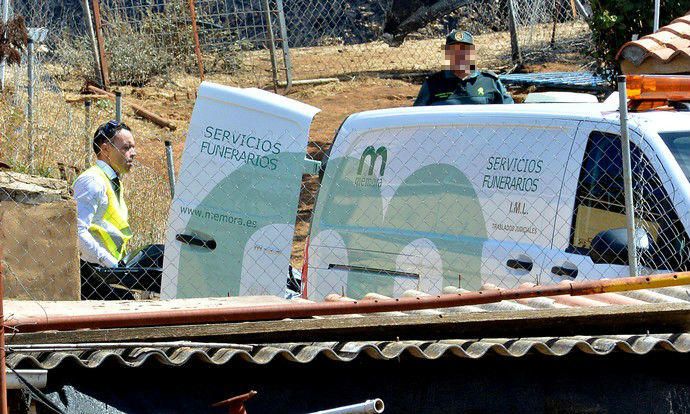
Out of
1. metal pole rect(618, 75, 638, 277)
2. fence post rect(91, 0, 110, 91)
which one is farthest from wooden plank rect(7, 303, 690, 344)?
fence post rect(91, 0, 110, 91)

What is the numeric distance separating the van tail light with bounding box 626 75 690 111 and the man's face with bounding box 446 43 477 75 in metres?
2.44

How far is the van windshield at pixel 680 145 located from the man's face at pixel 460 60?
9.13 ft

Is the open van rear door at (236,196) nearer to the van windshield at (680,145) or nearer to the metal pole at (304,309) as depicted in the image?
the van windshield at (680,145)

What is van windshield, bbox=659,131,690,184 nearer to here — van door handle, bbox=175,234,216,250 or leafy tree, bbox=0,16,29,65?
van door handle, bbox=175,234,216,250

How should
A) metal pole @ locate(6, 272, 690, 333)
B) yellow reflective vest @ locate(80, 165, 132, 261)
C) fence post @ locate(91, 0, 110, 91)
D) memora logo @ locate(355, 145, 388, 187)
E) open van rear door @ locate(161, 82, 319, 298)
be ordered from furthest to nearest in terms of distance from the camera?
fence post @ locate(91, 0, 110, 91)
yellow reflective vest @ locate(80, 165, 132, 261)
memora logo @ locate(355, 145, 388, 187)
open van rear door @ locate(161, 82, 319, 298)
metal pole @ locate(6, 272, 690, 333)

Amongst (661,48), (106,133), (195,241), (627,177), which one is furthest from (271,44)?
(627,177)

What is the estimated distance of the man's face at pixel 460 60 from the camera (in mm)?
8141

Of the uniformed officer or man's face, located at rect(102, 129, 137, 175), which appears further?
the uniformed officer

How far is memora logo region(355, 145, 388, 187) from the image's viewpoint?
6.49 m

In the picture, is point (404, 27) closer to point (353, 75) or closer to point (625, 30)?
point (353, 75)

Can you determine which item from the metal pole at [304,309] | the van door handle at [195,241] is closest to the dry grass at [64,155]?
the van door handle at [195,241]

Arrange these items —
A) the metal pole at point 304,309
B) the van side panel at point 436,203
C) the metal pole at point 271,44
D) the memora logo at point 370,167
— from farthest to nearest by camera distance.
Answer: the metal pole at point 271,44
the memora logo at point 370,167
the van side panel at point 436,203
the metal pole at point 304,309

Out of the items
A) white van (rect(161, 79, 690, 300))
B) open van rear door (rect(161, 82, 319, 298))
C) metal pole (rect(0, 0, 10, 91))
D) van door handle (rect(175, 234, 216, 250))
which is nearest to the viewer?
white van (rect(161, 79, 690, 300))

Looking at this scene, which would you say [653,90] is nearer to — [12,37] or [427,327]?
[427,327]
